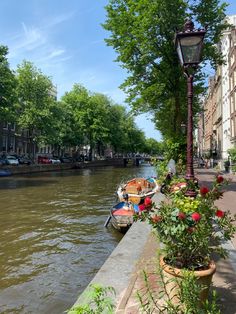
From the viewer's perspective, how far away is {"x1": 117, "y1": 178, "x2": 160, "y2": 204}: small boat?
17.2m

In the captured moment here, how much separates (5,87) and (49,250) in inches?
1146

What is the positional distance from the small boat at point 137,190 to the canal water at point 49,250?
66.1 inches

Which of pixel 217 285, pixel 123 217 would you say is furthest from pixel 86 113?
pixel 217 285

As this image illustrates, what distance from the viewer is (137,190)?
18547 millimetres

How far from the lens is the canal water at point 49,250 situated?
8.08 metres

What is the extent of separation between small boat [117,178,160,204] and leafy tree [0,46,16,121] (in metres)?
21.7

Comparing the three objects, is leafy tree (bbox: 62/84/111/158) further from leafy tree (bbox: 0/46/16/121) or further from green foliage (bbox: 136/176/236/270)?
green foliage (bbox: 136/176/236/270)

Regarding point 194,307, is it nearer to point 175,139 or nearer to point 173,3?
point 175,139

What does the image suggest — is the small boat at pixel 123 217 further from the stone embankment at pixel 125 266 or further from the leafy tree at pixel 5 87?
the leafy tree at pixel 5 87

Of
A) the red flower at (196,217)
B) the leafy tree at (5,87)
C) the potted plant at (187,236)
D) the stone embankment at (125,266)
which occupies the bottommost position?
the stone embankment at (125,266)

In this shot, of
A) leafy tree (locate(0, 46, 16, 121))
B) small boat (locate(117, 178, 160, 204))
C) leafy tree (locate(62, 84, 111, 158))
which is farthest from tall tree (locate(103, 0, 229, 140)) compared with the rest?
leafy tree (locate(62, 84, 111, 158))

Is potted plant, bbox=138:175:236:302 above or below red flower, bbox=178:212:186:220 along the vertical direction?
below

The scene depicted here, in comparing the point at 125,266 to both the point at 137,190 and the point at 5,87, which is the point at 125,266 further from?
the point at 5,87

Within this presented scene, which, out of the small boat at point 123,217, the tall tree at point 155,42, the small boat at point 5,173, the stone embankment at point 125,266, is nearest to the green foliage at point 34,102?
the small boat at point 5,173
